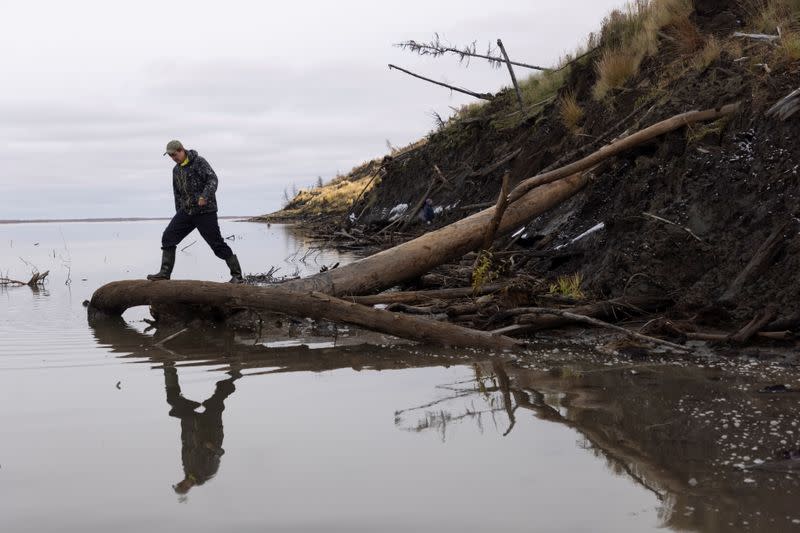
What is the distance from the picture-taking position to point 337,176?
240 ft

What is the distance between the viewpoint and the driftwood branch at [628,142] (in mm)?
9055

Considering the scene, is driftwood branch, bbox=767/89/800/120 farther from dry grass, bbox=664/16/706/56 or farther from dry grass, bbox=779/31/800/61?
dry grass, bbox=664/16/706/56

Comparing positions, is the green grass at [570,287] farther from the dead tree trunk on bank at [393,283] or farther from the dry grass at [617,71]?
the dry grass at [617,71]

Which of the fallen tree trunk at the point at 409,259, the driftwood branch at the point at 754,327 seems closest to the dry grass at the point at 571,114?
the fallen tree trunk at the point at 409,259

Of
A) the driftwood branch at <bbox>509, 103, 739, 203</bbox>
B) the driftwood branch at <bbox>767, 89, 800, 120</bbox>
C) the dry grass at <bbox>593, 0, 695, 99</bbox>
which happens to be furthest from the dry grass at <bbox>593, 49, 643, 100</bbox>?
the driftwood branch at <bbox>767, 89, 800, 120</bbox>

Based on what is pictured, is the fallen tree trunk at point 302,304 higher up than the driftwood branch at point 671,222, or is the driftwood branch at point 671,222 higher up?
the driftwood branch at point 671,222

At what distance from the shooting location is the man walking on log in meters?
10.2

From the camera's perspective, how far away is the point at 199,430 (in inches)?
179

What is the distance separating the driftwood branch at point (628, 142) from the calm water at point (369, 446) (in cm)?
316

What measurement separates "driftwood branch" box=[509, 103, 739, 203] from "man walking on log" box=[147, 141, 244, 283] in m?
3.87

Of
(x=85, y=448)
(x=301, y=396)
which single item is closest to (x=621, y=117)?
(x=301, y=396)

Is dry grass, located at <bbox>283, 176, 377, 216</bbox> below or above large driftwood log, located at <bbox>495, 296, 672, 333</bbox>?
above

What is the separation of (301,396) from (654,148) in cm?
627

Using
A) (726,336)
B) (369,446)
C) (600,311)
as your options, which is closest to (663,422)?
(369,446)
